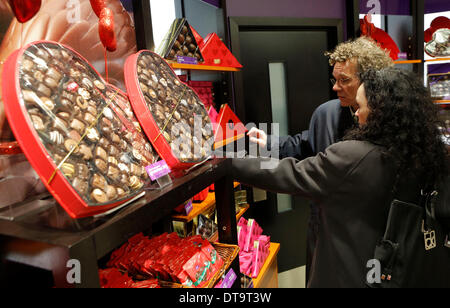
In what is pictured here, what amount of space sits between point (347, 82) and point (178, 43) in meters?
1.15

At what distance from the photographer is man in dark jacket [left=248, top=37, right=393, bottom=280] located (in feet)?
6.40

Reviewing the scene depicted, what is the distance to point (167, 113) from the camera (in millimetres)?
1026

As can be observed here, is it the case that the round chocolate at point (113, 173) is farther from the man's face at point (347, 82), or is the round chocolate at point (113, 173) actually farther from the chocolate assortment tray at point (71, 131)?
the man's face at point (347, 82)

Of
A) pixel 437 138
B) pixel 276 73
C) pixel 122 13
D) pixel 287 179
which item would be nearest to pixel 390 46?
pixel 276 73

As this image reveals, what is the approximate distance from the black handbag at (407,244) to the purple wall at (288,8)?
237 centimetres

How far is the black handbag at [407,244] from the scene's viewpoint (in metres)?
1.22

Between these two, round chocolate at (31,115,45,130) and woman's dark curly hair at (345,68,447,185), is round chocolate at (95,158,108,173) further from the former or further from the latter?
woman's dark curly hair at (345,68,447,185)

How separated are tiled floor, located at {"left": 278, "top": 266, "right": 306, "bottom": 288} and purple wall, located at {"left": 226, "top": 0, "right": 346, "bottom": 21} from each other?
110 inches

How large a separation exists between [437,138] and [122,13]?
1.53 m

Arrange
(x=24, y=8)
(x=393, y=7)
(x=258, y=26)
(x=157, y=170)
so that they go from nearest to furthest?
(x=157, y=170) < (x=24, y=8) < (x=258, y=26) < (x=393, y=7)

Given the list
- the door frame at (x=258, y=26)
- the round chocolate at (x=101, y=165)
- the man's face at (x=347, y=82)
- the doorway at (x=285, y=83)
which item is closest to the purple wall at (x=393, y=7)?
the door frame at (x=258, y=26)

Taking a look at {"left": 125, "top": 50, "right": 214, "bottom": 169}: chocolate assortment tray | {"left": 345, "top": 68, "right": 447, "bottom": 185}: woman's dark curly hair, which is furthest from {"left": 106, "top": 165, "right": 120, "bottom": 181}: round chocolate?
{"left": 345, "top": 68, "right": 447, "bottom": 185}: woman's dark curly hair

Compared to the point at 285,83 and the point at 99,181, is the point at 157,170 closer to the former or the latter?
the point at 99,181

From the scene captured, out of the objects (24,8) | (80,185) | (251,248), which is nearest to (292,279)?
(251,248)
